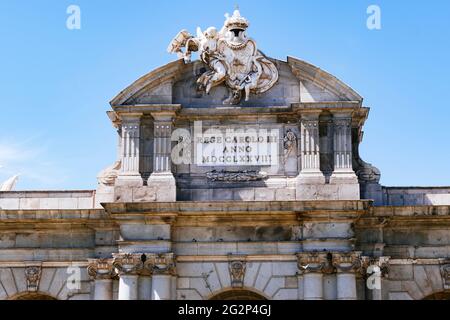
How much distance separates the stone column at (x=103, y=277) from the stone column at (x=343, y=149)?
733 cm

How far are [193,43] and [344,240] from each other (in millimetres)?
7994

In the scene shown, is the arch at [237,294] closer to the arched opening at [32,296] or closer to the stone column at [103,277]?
the stone column at [103,277]

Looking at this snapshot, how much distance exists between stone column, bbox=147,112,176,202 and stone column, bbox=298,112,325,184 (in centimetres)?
403

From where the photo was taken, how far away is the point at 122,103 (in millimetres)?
30578

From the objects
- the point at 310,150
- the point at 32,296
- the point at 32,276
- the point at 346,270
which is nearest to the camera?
the point at 346,270

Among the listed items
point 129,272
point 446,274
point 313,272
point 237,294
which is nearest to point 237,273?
point 237,294

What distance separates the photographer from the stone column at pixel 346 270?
28656 mm

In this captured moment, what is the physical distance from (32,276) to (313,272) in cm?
882

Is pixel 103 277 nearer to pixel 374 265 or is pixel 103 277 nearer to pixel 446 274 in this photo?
pixel 374 265

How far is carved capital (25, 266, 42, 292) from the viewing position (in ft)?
99.8

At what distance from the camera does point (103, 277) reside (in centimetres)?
2981
